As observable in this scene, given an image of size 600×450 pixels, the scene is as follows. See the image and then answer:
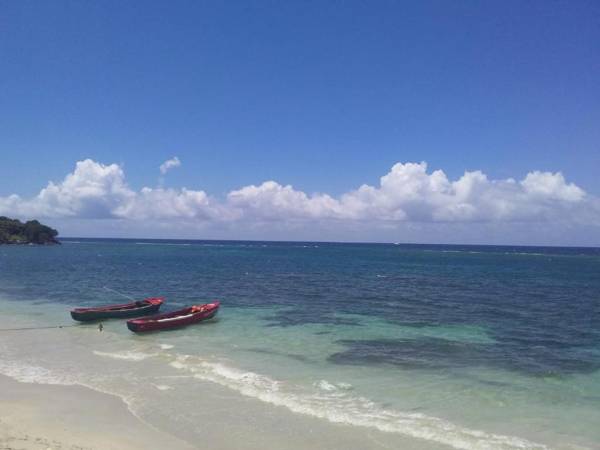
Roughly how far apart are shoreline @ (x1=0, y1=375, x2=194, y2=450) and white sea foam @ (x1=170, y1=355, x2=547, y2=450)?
400cm

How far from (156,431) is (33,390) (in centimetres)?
616

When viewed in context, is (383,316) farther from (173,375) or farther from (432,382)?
(173,375)

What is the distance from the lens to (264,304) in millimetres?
38719

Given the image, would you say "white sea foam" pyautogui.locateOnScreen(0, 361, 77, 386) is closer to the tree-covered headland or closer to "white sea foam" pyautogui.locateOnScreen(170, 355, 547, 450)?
"white sea foam" pyautogui.locateOnScreen(170, 355, 547, 450)

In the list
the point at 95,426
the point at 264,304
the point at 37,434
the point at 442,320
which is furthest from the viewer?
the point at 264,304

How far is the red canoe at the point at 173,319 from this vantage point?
2728cm

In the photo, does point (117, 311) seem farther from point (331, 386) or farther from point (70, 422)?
point (331, 386)

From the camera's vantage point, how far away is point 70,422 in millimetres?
13500

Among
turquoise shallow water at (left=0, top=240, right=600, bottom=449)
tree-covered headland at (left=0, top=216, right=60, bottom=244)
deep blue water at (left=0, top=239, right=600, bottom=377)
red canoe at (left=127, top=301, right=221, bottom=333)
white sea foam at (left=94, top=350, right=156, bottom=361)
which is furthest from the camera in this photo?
tree-covered headland at (left=0, top=216, right=60, bottom=244)

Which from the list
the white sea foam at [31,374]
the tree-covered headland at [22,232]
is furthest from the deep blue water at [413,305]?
the tree-covered headland at [22,232]

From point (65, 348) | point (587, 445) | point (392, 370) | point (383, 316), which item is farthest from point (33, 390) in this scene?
point (383, 316)

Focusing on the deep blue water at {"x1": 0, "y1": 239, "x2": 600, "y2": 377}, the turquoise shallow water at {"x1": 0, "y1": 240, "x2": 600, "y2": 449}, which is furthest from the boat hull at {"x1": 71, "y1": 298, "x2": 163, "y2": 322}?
the deep blue water at {"x1": 0, "y1": 239, "x2": 600, "y2": 377}

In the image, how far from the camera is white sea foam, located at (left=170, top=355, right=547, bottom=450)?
42.5 feet

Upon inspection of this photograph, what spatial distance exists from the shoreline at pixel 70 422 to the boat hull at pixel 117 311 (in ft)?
46.2
